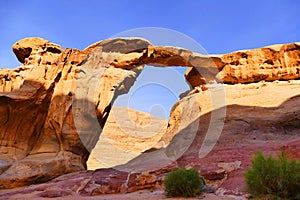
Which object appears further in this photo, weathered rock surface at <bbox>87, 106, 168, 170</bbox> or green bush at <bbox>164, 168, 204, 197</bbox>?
weathered rock surface at <bbox>87, 106, 168, 170</bbox>

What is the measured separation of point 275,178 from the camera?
6.86m

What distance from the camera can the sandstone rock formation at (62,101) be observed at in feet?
54.6

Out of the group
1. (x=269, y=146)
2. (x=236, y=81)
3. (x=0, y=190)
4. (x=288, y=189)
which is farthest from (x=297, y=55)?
(x=0, y=190)

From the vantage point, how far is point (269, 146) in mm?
13078

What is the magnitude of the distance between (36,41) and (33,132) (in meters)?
5.17

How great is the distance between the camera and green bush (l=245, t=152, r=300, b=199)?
22.1ft

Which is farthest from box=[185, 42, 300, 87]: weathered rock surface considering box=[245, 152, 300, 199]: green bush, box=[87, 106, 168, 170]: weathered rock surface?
box=[87, 106, 168, 170]: weathered rock surface

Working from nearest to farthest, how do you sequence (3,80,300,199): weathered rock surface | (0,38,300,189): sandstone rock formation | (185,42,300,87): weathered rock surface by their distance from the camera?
(3,80,300,199): weathered rock surface < (0,38,300,189): sandstone rock formation < (185,42,300,87): weathered rock surface

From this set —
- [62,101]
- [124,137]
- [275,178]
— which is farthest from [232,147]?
[124,137]

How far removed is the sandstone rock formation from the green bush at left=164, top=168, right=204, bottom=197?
6.62 m

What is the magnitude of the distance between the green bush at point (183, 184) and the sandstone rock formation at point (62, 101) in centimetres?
662

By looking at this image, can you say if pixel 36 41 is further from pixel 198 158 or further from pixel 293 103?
pixel 293 103

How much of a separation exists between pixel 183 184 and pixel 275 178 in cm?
258

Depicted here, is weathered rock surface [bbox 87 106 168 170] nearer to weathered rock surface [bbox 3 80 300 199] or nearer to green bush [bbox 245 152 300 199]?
weathered rock surface [bbox 3 80 300 199]
